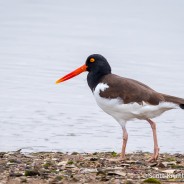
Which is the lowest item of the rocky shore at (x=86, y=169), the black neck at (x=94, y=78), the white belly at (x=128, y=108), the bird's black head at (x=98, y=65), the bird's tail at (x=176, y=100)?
the rocky shore at (x=86, y=169)

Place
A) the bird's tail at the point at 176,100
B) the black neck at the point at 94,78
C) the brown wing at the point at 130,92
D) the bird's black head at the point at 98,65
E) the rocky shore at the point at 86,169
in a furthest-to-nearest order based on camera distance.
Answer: the bird's black head at the point at 98,65
the black neck at the point at 94,78
the brown wing at the point at 130,92
the bird's tail at the point at 176,100
the rocky shore at the point at 86,169

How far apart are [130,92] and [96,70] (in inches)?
34.9

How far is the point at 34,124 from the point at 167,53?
8296 millimetres

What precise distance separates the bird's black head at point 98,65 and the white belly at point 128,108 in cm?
45

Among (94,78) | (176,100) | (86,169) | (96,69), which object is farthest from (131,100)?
(86,169)

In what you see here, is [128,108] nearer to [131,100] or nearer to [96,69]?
[131,100]

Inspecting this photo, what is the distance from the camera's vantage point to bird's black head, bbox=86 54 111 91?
9984mm

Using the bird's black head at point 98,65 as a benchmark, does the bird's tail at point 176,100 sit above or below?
below

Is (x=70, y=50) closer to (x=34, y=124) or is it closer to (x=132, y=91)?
(x=34, y=124)

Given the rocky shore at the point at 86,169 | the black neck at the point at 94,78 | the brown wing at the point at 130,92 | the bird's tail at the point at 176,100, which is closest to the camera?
the rocky shore at the point at 86,169

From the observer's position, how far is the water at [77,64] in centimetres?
1211

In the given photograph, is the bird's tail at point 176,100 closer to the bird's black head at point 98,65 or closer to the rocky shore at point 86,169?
the rocky shore at point 86,169

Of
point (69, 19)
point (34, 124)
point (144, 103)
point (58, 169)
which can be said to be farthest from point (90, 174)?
point (69, 19)

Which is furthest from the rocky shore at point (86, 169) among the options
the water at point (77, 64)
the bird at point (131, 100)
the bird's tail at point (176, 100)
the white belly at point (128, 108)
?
the water at point (77, 64)
